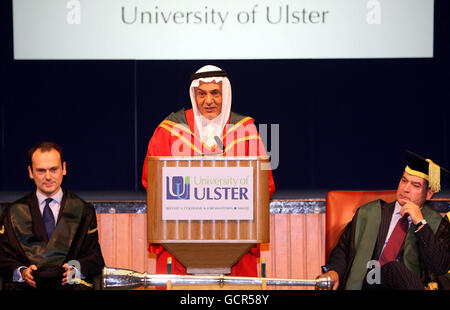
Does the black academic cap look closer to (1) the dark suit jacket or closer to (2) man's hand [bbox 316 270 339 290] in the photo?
(2) man's hand [bbox 316 270 339 290]

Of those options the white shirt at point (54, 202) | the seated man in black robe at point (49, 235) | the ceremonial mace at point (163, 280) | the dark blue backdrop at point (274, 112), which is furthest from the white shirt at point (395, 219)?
the dark blue backdrop at point (274, 112)

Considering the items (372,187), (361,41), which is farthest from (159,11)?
(372,187)

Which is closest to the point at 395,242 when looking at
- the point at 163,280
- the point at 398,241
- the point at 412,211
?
the point at 398,241

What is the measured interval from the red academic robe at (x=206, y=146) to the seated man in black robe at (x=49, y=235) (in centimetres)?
49

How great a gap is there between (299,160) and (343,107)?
58cm

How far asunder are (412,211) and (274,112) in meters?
2.35

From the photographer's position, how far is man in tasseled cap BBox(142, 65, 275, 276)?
4051 mm

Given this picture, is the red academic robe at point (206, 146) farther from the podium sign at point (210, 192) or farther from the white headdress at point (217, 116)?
the podium sign at point (210, 192)

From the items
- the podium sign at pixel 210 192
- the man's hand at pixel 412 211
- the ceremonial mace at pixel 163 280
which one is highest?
the podium sign at pixel 210 192

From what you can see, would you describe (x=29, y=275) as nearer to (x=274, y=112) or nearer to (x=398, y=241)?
(x=398, y=241)

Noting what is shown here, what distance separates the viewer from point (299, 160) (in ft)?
18.5

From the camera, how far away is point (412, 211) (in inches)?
136

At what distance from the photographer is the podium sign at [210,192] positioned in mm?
3188

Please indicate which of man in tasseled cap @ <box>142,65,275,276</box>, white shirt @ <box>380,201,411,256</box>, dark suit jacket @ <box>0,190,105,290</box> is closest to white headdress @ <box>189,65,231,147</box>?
man in tasseled cap @ <box>142,65,275,276</box>
